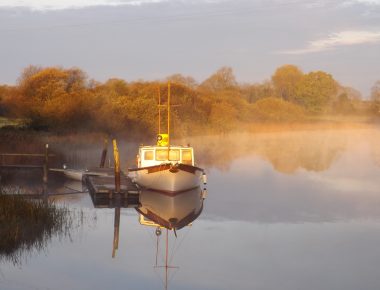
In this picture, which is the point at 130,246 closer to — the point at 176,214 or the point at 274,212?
the point at 176,214

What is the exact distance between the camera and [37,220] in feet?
80.7

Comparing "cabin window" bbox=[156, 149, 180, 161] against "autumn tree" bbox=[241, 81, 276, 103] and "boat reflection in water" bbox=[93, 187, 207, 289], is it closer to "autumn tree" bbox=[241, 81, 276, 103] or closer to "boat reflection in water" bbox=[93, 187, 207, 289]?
"boat reflection in water" bbox=[93, 187, 207, 289]

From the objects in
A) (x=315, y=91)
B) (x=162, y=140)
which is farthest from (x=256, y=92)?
(x=162, y=140)

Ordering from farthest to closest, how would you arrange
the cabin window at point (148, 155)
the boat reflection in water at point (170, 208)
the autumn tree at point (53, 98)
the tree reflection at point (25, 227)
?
1. the autumn tree at point (53, 98)
2. the cabin window at point (148, 155)
3. the boat reflection in water at point (170, 208)
4. the tree reflection at point (25, 227)

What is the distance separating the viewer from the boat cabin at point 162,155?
125 ft

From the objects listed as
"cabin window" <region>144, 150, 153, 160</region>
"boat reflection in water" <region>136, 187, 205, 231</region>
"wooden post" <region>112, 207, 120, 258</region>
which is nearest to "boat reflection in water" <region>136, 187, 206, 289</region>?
"boat reflection in water" <region>136, 187, 205, 231</region>

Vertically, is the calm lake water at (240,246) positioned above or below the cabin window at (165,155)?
below

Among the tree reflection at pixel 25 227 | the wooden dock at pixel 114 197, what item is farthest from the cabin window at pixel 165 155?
the tree reflection at pixel 25 227

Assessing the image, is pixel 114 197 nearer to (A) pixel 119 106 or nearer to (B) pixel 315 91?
(A) pixel 119 106

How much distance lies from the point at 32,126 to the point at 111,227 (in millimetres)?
41399

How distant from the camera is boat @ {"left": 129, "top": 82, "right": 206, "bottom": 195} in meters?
35.8

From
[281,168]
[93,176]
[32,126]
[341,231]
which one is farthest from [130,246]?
[32,126]

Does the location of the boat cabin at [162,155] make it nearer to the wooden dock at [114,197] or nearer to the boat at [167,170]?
the boat at [167,170]

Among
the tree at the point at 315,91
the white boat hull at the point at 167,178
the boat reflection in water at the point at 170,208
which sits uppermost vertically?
the tree at the point at 315,91
